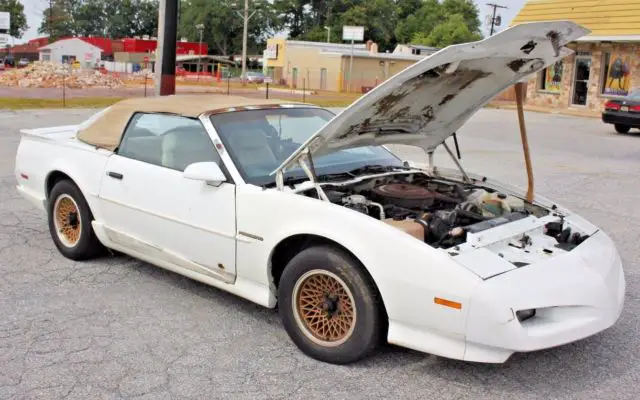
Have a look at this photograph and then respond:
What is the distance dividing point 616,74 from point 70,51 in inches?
2892

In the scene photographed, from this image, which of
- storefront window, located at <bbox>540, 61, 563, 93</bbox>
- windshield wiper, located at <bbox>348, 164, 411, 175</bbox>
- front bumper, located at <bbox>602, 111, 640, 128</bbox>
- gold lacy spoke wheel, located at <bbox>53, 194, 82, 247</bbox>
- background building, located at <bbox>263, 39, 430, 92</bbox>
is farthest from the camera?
background building, located at <bbox>263, 39, 430, 92</bbox>

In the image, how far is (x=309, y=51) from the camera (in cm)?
5834

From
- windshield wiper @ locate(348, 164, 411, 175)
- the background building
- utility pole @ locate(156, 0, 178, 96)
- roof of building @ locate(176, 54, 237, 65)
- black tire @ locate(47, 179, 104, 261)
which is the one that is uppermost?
roof of building @ locate(176, 54, 237, 65)

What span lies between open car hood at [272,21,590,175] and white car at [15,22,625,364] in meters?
0.02

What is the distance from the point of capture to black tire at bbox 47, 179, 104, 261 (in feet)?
17.6

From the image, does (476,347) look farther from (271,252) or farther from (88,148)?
(88,148)

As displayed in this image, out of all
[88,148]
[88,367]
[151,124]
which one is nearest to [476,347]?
[88,367]

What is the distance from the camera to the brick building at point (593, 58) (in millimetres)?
28156

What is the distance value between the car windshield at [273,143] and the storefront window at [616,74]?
88.3 feet

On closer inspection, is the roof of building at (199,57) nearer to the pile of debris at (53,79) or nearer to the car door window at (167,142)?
the pile of debris at (53,79)

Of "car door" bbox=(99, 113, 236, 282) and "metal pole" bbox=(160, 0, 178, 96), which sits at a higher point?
"metal pole" bbox=(160, 0, 178, 96)

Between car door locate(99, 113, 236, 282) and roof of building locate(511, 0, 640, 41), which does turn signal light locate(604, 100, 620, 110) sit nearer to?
roof of building locate(511, 0, 640, 41)

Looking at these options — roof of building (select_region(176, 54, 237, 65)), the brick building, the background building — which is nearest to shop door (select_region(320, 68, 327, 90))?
the background building

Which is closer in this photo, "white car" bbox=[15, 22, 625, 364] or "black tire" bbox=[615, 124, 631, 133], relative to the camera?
"white car" bbox=[15, 22, 625, 364]
